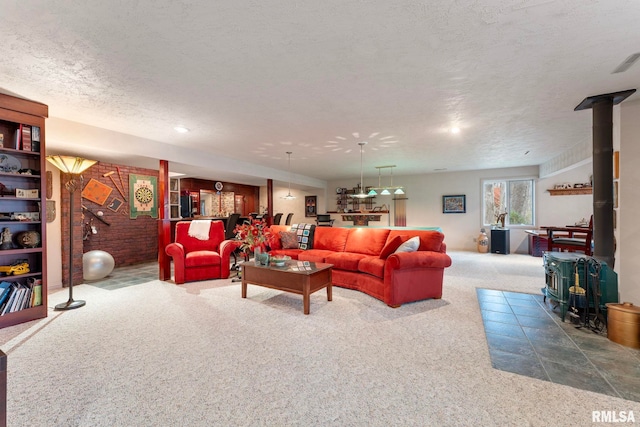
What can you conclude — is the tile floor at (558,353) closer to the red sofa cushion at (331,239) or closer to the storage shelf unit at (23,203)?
Answer: the red sofa cushion at (331,239)

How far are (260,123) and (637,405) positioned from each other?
4.31 m

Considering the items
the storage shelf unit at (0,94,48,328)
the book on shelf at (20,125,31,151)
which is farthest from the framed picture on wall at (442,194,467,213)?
the book on shelf at (20,125,31,151)

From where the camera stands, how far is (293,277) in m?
3.42

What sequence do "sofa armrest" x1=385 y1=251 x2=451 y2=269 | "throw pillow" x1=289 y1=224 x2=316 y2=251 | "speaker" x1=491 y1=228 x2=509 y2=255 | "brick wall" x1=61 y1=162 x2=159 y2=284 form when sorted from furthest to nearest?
"speaker" x1=491 y1=228 x2=509 y2=255 → "throw pillow" x1=289 y1=224 x2=316 y2=251 → "brick wall" x1=61 y1=162 x2=159 y2=284 → "sofa armrest" x1=385 y1=251 x2=451 y2=269

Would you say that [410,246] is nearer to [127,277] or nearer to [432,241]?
[432,241]

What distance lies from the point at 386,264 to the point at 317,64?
7.90ft

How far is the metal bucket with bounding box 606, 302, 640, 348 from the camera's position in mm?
2424

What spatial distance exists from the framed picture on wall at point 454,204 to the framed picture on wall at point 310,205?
466cm

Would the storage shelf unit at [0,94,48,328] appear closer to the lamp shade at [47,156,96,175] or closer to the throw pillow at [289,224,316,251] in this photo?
the lamp shade at [47,156,96,175]

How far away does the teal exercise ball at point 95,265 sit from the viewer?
15.6ft

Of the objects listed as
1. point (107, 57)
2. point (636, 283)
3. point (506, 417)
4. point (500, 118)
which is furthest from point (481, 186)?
point (107, 57)

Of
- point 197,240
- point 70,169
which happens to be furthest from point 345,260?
point 70,169

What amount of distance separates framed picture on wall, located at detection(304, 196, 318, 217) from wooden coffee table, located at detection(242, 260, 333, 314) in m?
7.21

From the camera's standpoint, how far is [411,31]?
6.42ft
